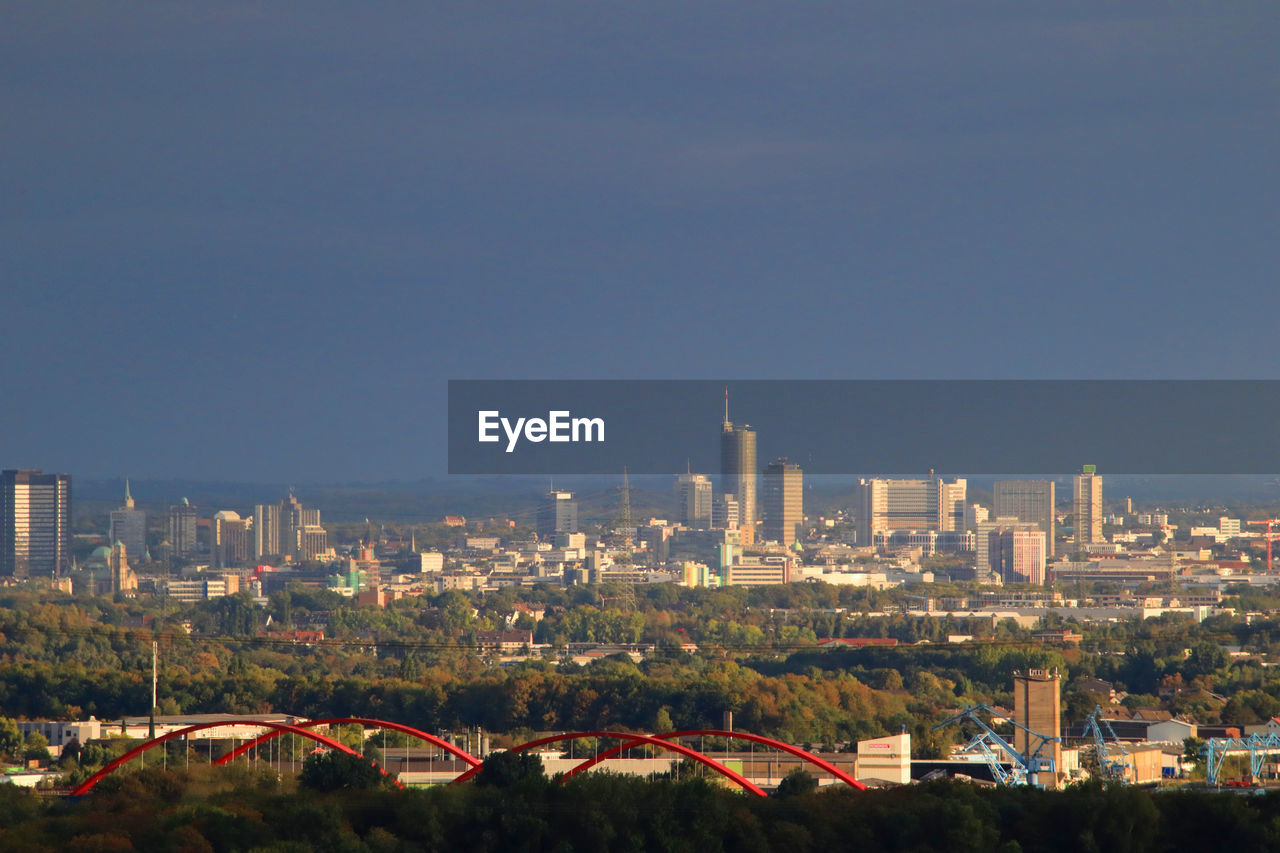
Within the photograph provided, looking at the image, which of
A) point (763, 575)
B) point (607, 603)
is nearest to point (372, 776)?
point (607, 603)

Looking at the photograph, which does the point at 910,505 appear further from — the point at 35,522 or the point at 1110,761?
the point at 1110,761

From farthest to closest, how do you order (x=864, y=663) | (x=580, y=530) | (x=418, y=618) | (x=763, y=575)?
1. (x=580, y=530)
2. (x=763, y=575)
3. (x=418, y=618)
4. (x=864, y=663)

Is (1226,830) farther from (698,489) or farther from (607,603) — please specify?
(698,489)

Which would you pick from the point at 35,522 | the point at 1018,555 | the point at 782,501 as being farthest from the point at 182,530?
the point at 1018,555

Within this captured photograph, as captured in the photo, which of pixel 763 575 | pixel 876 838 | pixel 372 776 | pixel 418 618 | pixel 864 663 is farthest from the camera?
pixel 763 575

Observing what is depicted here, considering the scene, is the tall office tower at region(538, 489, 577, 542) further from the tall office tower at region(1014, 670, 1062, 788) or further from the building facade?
the tall office tower at region(1014, 670, 1062, 788)

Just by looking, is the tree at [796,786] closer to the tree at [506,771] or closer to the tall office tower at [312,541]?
the tree at [506,771]

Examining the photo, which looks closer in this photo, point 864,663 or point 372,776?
point 372,776
